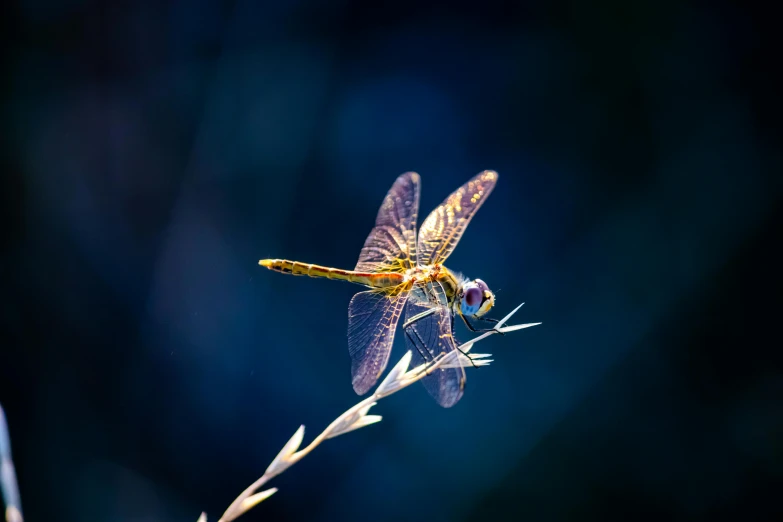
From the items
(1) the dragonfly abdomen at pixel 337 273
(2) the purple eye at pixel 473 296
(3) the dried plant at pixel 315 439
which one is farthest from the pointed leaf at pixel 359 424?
(1) the dragonfly abdomen at pixel 337 273

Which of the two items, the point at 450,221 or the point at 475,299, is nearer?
the point at 475,299

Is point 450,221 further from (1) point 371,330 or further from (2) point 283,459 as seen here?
(2) point 283,459

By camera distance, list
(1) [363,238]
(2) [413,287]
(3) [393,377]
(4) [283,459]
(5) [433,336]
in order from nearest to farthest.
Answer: (4) [283,459], (3) [393,377], (5) [433,336], (2) [413,287], (1) [363,238]

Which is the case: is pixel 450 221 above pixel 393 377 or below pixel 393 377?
above

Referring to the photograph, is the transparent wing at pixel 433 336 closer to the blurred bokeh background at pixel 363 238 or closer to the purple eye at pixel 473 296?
the purple eye at pixel 473 296

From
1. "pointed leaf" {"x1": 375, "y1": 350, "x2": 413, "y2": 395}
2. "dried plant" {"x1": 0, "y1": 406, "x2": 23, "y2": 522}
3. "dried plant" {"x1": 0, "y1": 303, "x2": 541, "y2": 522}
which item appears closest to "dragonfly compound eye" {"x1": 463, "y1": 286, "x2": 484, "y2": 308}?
"dried plant" {"x1": 0, "y1": 303, "x2": 541, "y2": 522}

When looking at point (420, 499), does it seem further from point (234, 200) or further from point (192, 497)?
point (234, 200)

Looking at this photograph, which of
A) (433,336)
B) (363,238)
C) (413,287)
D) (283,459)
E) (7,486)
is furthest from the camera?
(363,238)

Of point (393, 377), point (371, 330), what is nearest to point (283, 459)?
point (393, 377)
